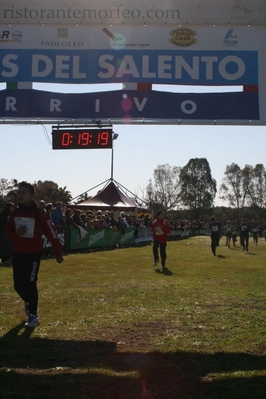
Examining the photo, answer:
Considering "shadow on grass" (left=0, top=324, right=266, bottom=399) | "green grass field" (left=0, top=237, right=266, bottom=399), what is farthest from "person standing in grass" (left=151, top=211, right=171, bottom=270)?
"shadow on grass" (left=0, top=324, right=266, bottom=399)

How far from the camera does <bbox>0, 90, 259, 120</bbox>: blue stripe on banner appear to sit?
32.4 ft

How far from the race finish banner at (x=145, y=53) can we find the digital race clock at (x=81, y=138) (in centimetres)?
40

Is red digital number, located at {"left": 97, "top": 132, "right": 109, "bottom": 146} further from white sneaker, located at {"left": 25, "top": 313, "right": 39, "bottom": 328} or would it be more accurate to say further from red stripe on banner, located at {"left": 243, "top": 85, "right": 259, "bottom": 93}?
white sneaker, located at {"left": 25, "top": 313, "right": 39, "bottom": 328}

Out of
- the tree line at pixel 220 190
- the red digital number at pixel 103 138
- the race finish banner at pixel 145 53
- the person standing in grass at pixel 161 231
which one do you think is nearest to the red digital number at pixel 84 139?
the red digital number at pixel 103 138

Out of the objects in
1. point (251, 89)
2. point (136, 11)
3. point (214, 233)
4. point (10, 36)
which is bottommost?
point (214, 233)

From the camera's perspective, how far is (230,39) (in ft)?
31.8

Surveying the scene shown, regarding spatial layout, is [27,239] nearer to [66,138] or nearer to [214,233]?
[66,138]

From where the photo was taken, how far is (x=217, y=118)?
32.3 feet

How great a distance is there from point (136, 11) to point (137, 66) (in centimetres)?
104

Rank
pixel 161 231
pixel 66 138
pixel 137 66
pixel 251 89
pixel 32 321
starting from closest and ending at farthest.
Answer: pixel 32 321 → pixel 137 66 → pixel 251 89 → pixel 66 138 → pixel 161 231

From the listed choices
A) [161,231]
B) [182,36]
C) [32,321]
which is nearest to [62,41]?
[182,36]

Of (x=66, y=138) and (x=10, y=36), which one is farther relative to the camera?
(x=66, y=138)

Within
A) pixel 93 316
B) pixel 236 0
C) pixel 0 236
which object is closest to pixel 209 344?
pixel 93 316

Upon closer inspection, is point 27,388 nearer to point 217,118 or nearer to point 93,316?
point 93,316
